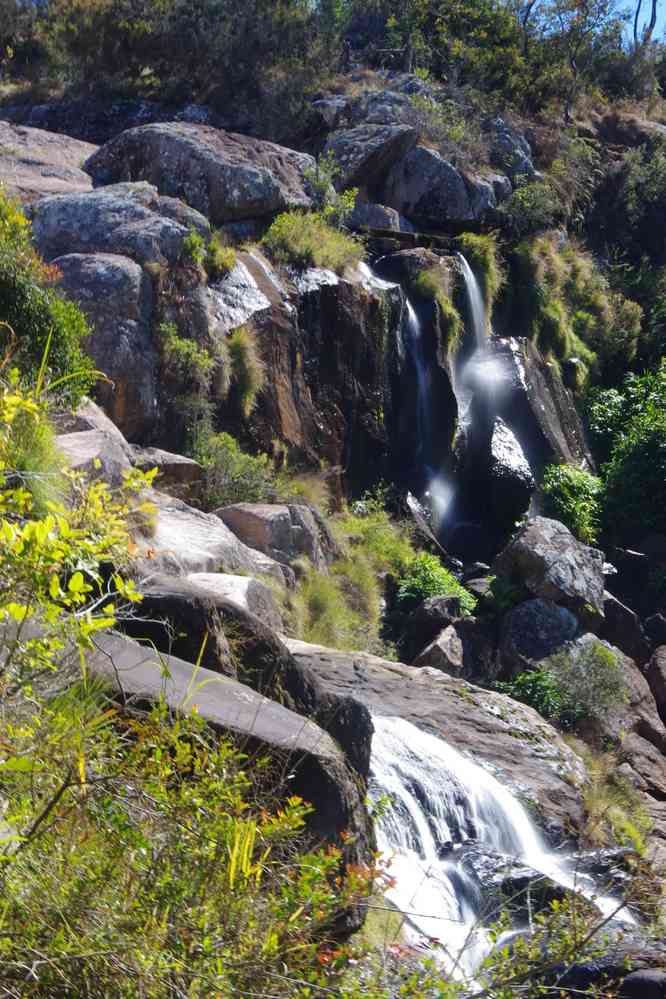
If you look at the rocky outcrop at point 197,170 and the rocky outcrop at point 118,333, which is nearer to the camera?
the rocky outcrop at point 118,333

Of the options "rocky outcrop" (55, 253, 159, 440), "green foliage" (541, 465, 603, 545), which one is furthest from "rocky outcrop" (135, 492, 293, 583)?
"green foliage" (541, 465, 603, 545)

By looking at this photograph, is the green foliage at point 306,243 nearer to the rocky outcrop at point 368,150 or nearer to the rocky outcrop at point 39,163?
the rocky outcrop at point 39,163

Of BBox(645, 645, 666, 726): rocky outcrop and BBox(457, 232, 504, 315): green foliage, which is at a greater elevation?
BBox(457, 232, 504, 315): green foliage

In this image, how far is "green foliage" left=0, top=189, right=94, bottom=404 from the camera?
8.95 meters

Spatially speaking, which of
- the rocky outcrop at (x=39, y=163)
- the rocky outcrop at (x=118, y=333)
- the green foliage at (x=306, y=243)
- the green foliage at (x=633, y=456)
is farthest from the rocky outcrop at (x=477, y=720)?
the green foliage at (x=633, y=456)

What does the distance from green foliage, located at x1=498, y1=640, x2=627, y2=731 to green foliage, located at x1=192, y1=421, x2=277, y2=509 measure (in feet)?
12.6

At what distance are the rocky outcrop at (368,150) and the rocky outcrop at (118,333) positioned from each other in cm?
906

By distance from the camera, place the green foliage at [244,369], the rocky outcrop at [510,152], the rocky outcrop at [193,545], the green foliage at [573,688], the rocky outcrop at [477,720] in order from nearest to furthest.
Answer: the rocky outcrop at [477,720], the rocky outcrop at [193,545], the green foliage at [573,688], the green foliage at [244,369], the rocky outcrop at [510,152]

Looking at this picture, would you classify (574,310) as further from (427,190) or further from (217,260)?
(217,260)

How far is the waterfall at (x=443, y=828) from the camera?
22.4 feet

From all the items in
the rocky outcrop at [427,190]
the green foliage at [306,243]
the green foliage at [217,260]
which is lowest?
the green foliage at [217,260]

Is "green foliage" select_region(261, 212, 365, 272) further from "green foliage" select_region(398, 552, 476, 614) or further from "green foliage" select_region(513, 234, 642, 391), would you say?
→ "green foliage" select_region(513, 234, 642, 391)

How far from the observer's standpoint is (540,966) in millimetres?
2936

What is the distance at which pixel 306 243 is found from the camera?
16.5 metres
